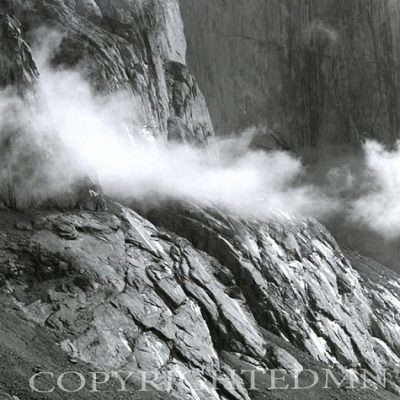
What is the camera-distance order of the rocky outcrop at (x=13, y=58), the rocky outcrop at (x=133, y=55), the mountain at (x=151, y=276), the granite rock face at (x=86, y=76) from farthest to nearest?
1. the rocky outcrop at (x=133, y=55)
2. the rocky outcrop at (x=13, y=58)
3. the granite rock face at (x=86, y=76)
4. the mountain at (x=151, y=276)

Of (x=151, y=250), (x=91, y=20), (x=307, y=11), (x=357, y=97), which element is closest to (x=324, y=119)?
(x=357, y=97)

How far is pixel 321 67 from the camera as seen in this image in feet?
303

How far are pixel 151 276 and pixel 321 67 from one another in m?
58.5

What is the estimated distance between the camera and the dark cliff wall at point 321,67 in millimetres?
90938

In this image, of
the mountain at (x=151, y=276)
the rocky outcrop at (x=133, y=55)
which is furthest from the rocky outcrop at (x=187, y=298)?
the rocky outcrop at (x=133, y=55)

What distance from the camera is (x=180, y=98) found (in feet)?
214

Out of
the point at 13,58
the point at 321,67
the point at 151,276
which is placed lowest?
the point at 151,276

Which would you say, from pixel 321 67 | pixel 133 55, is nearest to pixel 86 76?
pixel 133 55

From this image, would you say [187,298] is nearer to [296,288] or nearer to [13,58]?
[296,288]

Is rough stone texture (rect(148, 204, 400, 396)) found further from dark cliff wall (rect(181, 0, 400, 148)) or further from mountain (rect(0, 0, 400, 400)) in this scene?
dark cliff wall (rect(181, 0, 400, 148))

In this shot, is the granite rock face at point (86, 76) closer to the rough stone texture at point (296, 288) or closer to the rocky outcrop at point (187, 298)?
the rocky outcrop at point (187, 298)

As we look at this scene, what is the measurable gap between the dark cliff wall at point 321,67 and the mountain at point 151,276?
969 inches

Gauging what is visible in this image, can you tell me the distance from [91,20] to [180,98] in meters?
10.7

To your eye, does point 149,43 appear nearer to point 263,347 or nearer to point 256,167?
point 256,167
